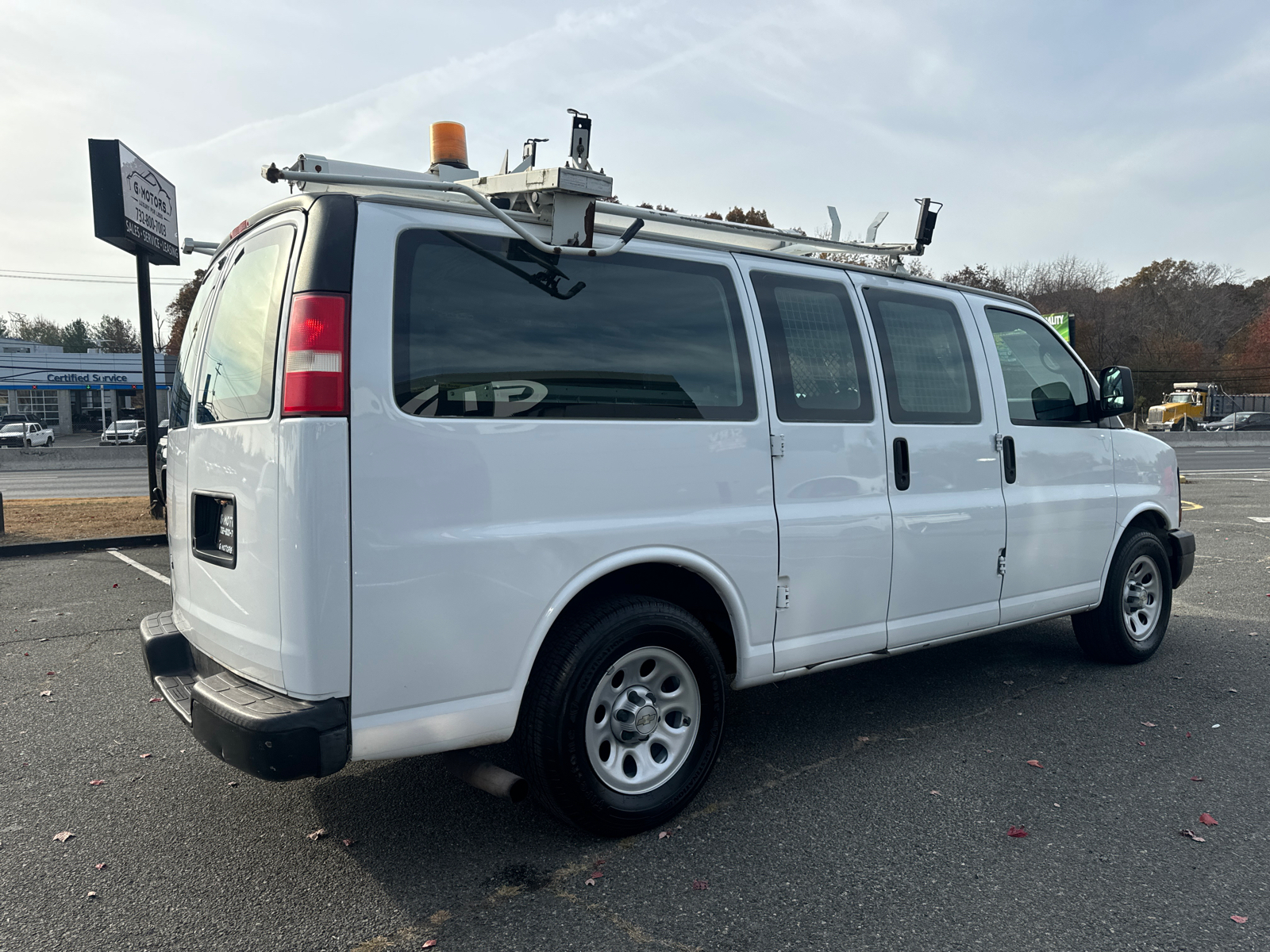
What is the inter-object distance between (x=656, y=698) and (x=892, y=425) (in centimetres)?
173

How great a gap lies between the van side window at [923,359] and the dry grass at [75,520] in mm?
10057

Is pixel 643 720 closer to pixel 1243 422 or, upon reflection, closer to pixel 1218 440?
pixel 1218 440

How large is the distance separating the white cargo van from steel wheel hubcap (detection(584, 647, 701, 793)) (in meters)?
0.01

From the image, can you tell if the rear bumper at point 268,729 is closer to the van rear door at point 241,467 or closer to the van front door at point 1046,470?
the van rear door at point 241,467

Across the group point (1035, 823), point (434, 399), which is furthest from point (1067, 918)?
point (434, 399)

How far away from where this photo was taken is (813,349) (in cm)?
388

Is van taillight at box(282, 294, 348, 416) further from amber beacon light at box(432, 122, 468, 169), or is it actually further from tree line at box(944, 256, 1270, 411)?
tree line at box(944, 256, 1270, 411)

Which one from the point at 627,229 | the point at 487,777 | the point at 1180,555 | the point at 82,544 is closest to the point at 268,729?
the point at 487,777

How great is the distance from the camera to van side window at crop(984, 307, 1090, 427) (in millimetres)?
4785

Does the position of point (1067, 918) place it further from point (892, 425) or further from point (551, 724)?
point (892, 425)

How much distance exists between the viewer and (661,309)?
342 cm

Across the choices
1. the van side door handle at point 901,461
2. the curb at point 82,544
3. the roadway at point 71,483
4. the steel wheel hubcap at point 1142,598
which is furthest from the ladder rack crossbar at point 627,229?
the roadway at point 71,483

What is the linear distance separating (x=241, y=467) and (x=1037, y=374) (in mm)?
4180

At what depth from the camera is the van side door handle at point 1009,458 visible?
4.57 metres
